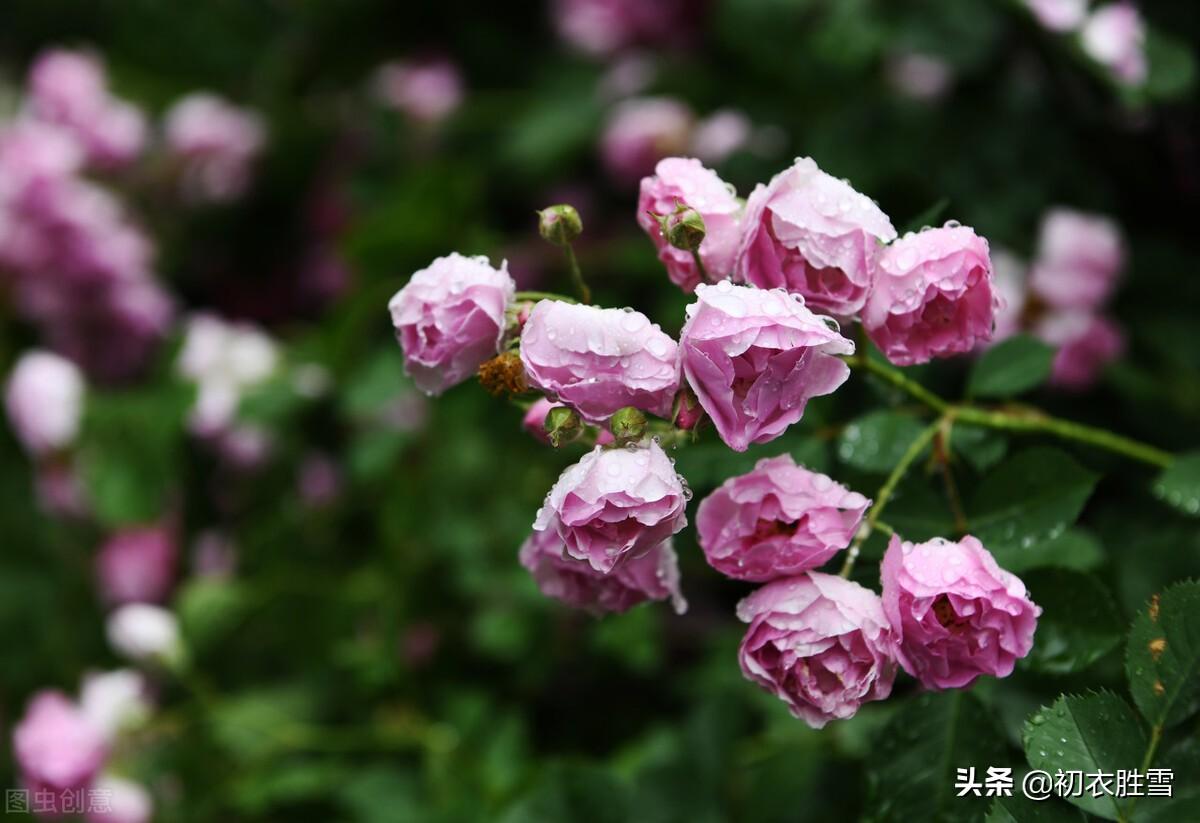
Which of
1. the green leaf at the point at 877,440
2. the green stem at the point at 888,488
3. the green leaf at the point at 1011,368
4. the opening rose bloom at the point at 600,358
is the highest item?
the opening rose bloom at the point at 600,358

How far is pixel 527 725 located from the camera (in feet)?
4.52

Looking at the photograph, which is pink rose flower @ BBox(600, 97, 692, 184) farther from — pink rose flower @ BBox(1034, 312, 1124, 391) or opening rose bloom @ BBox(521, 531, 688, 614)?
opening rose bloom @ BBox(521, 531, 688, 614)

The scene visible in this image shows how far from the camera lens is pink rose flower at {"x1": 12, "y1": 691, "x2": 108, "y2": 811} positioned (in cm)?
123

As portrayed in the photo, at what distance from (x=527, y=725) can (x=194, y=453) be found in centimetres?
81

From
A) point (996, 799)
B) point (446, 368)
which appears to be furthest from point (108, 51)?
point (996, 799)

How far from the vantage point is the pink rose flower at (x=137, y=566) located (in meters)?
1.73

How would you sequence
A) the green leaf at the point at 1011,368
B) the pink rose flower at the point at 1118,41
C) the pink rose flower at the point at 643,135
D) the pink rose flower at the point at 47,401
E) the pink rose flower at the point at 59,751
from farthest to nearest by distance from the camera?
the pink rose flower at the point at 47,401 < the pink rose flower at the point at 643,135 < the pink rose flower at the point at 59,751 < the pink rose flower at the point at 1118,41 < the green leaf at the point at 1011,368

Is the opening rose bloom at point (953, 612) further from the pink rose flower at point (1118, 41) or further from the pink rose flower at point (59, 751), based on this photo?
the pink rose flower at point (59, 751)

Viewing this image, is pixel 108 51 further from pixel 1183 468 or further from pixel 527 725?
pixel 1183 468

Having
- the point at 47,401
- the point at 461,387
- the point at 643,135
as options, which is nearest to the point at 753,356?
the point at 461,387

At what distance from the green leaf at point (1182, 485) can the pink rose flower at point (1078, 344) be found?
14.2 inches

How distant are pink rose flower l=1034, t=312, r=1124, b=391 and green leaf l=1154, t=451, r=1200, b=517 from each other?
0.36 m

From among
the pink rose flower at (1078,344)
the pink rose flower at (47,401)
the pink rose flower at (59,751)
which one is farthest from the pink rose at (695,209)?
the pink rose flower at (47,401)

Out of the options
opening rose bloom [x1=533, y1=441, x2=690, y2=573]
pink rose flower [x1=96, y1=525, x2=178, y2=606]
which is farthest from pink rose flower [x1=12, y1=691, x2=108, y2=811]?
opening rose bloom [x1=533, y1=441, x2=690, y2=573]
